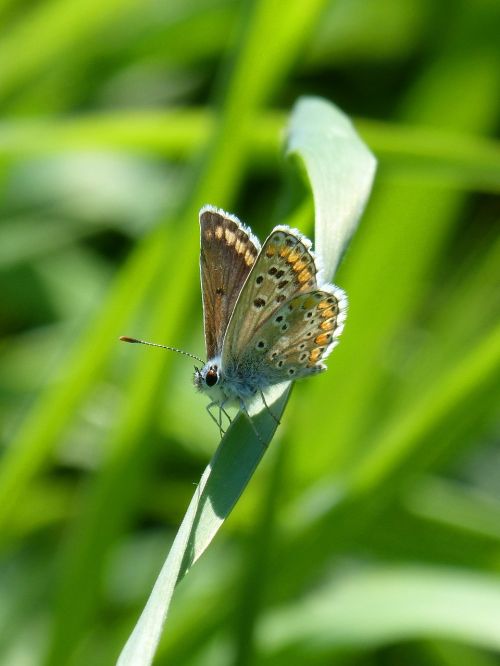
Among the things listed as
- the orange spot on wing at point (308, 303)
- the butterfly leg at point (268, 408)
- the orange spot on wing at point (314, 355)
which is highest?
the orange spot on wing at point (308, 303)

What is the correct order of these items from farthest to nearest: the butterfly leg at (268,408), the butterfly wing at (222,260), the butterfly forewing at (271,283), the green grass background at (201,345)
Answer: the green grass background at (201,345), the butterfly wing at (222,260), the butterfly forewing at (271,283), the butterfly leg at (268,408)

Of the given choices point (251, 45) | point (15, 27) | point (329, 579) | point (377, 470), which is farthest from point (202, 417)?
point (15, 27)

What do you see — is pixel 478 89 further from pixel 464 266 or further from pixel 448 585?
pixel 448 585

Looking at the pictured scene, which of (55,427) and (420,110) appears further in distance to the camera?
(420,110)

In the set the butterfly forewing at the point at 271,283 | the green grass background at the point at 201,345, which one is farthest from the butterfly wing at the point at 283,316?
the green grass background at the point at 201,345

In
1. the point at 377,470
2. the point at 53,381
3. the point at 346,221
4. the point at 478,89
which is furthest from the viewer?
the point at 478,89

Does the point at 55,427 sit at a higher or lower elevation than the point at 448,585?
higher

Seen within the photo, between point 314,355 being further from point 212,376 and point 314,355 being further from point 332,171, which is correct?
point 332,171

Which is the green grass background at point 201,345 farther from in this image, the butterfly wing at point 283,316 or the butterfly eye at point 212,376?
the butterfly eye at point 212,376
